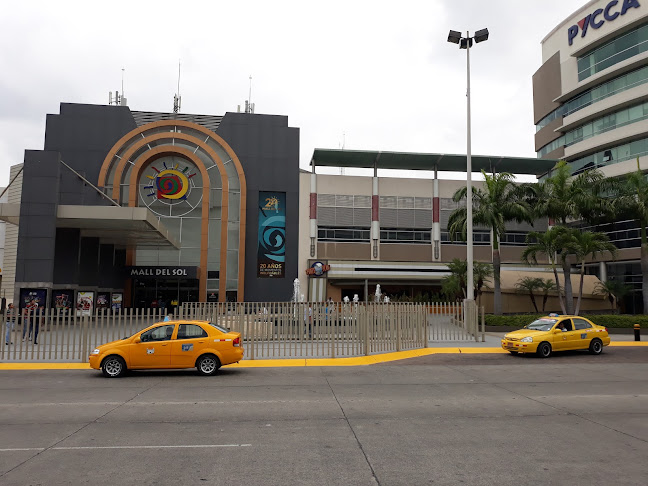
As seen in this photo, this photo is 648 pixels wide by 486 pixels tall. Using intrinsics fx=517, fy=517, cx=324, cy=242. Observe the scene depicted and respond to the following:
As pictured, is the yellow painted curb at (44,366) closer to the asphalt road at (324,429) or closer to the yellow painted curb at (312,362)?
the yellow painted curb at (312,362)

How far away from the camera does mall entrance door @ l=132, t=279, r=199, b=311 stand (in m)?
43.4

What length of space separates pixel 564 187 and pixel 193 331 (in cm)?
2587

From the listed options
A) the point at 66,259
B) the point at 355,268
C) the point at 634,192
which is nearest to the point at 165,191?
the point at 66,259

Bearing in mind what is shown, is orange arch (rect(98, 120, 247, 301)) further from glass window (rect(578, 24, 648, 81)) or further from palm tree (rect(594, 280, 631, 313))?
glass window (rect(578, 24, 648, 81))

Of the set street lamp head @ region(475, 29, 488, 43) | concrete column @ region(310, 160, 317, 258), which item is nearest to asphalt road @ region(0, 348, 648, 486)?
street lamp head @ region(475, 29, 488, 43)

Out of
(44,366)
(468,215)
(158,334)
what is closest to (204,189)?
(468,215)

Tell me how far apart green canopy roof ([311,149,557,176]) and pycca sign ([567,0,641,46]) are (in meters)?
11.7

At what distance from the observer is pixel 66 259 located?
105 feet

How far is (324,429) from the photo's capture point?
27.3 feet

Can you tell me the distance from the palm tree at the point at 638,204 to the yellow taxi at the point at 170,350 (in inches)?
1066

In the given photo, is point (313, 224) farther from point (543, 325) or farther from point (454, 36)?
point (543, 325)

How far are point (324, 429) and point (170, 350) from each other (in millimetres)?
7107

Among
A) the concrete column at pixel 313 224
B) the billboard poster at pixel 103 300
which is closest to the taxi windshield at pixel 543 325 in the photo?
the billboard poster at pixel 103 300

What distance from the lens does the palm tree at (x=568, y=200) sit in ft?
101
